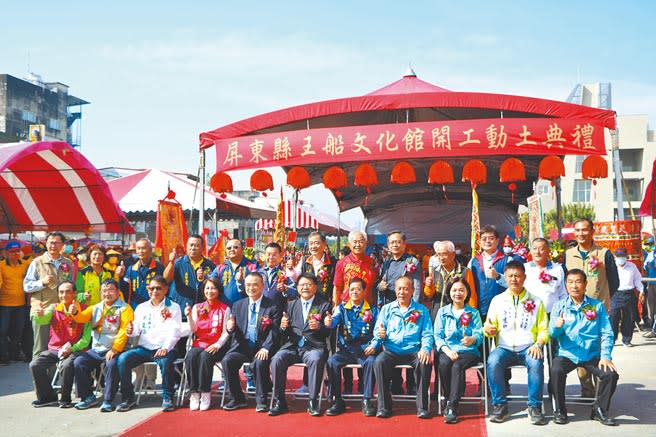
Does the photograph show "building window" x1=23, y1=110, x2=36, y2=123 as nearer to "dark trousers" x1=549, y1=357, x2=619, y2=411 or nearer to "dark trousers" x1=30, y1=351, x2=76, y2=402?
"dark trousers" x1=30, y1=351, x2=76, y2=402

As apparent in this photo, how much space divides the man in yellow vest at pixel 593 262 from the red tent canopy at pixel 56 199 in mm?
7294

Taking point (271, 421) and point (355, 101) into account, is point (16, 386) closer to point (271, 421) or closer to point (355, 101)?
point (271, 421)

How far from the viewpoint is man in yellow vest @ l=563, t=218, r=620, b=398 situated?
5.75 m

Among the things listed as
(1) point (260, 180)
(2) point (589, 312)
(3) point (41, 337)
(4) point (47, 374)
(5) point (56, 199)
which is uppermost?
(1) point (260, 180)

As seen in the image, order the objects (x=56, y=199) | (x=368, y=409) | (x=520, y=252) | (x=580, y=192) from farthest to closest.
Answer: (x=580, y=192)
(x=56, y=199)
(x=520, y=252)
(x=368, y=409)

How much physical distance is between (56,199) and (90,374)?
640cm

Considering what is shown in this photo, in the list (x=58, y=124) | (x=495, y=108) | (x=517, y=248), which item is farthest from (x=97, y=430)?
(x=58, y=124)

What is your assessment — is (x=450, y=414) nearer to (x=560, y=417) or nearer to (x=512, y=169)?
(x=560, y=417)

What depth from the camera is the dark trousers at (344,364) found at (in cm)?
515

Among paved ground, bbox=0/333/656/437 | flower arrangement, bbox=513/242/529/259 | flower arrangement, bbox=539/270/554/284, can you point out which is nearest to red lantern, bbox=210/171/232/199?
paved ground, bbox=0/333/656/437

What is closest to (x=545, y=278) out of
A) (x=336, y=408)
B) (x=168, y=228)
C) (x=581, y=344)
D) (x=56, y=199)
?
(x=581, y=344)

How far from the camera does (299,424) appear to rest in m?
4.90

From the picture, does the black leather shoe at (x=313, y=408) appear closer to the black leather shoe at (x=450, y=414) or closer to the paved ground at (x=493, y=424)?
the paved ground at (x=493, y=424)

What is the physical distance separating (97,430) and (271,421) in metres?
1.34
